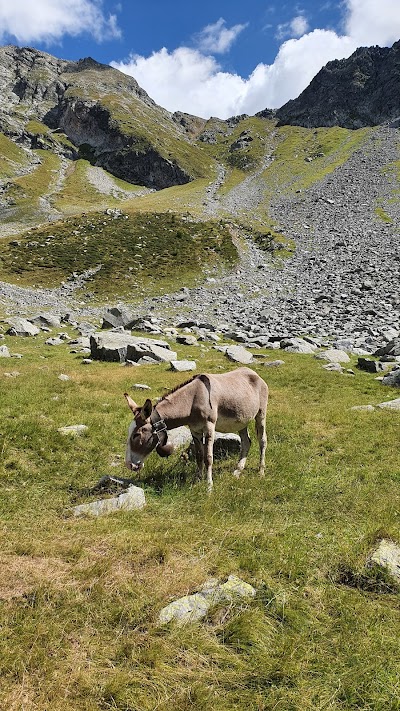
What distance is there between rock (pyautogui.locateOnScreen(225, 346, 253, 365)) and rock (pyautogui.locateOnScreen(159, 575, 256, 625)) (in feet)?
71.9

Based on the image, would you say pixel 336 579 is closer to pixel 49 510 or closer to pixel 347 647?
pixel 347 647

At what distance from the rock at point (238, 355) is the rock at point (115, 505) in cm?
1977

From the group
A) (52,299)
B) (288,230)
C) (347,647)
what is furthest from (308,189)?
(347,647)

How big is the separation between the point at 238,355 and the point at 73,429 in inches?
683

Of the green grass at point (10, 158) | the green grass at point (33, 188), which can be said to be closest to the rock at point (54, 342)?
the green grass at point (33, 188)

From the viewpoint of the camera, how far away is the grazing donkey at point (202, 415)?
8.92 metres

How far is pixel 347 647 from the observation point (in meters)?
4.97

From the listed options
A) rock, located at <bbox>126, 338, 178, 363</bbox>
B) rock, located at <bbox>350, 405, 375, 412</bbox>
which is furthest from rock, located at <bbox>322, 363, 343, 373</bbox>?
rock, located at <bbox>126, 338, 178, 363</bbox>

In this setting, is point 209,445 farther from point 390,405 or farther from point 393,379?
point 393,379

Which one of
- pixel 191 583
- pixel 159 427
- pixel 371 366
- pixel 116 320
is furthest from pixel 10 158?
pixel 191 583

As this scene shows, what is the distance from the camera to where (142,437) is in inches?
348

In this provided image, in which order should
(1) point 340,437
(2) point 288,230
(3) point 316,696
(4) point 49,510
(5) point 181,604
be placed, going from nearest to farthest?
1. (3) point 316,696
2. (5) point 181,604
3. (4) point 49,510
4. (1) point 340,437
5. (2) point 288,230

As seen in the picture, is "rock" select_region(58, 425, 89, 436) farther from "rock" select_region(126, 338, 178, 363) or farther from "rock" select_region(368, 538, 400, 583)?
"rock" select_region(126, 338, 178, 363)

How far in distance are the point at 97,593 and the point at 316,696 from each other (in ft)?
9.37
